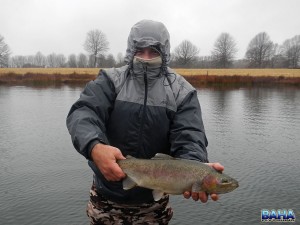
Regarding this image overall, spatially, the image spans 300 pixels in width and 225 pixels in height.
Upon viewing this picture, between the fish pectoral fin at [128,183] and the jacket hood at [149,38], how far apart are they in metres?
1.12

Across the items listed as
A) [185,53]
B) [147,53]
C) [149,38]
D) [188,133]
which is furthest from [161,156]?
[185,53]

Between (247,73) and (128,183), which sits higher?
(247,73)

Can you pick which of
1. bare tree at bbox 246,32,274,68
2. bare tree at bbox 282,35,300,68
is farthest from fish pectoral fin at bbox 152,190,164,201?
bare tree at bbox 282,35,300,68

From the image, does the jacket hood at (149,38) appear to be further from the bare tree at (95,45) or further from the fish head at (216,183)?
the bare tree at (95,45)

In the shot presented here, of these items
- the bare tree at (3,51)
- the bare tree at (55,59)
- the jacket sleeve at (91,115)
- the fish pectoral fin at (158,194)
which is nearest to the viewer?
the jacket sleeve at (91,115)

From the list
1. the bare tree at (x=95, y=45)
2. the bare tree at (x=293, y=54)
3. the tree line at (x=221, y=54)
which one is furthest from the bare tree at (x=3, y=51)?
the bare tree at (x=293, y=54)

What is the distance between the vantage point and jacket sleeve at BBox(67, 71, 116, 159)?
285 cm

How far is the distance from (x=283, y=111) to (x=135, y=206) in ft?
80.3

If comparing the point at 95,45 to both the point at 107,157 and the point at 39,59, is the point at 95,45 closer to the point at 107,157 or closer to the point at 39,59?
the point at 39,59

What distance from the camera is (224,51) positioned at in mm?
102750

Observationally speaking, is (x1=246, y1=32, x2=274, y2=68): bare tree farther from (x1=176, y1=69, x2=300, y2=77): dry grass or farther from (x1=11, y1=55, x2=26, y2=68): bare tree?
(x1=11, y1=55, x2=26, y2=68): bare tree

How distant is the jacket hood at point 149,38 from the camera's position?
324 cm

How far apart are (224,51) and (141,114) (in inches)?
4077

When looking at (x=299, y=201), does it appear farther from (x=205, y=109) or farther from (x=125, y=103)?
(x=205, y=109)
